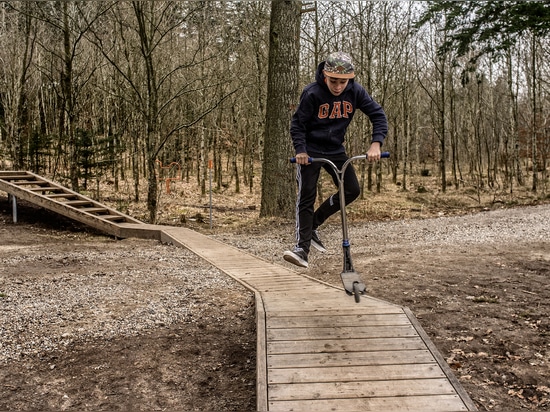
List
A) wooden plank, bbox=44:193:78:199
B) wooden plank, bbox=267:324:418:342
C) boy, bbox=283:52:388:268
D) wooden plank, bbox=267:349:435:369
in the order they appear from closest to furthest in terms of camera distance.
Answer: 1. wooden plank, bbox=267:349:435:369
2. wooden plank, bbox=267:324:418:342
3. boy, bbox=283:52:388:268
4. wooden plank, bbox=44:193:78:199

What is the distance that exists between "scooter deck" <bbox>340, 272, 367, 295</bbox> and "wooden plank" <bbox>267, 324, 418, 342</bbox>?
34 centimetres

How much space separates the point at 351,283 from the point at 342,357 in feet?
2.81

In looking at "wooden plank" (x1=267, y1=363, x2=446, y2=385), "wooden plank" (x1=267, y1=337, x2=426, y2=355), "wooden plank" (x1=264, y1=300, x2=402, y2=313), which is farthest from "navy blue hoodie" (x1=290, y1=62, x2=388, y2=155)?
"wooden plank" (x1=267, y1=363, x2=446, y2=385)

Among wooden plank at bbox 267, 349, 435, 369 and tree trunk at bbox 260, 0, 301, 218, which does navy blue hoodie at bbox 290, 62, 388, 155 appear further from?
tree trunk at bbox 260, 0, 301, 218

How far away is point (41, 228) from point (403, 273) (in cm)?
932

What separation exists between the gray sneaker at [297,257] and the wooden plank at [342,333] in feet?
2.89

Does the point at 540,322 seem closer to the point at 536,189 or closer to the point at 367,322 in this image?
the point at 367,322

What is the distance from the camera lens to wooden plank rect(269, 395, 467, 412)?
336cm

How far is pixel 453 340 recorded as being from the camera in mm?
5027

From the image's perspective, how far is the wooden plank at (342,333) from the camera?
450cm

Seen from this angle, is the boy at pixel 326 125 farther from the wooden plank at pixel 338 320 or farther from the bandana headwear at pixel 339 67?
the wooden plank at pixel 338 320

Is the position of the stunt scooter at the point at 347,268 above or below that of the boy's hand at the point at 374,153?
below

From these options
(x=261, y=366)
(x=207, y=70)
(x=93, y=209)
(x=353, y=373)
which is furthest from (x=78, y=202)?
(x=207, y=70)

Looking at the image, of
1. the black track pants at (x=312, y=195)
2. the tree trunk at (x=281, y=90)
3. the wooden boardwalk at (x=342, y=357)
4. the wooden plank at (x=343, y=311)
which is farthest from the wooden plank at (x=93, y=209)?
the wooden plank at (x=343, y=311)
